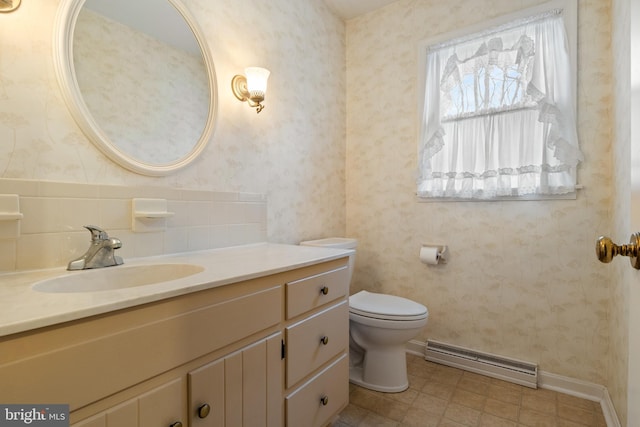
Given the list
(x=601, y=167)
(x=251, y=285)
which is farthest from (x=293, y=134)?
(x=601, y=167)

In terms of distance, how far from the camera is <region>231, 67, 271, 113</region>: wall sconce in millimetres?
1562

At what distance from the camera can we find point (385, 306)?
178cm

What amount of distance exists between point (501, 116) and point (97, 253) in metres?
2.16

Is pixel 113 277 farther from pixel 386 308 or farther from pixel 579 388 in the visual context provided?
pixel 579 388

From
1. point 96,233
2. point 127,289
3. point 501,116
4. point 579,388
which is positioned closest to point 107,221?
point 96,233

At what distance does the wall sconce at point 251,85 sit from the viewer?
1562mm

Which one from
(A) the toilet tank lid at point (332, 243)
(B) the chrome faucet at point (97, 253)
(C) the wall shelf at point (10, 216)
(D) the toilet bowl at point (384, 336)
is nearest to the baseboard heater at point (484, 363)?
(D) the toilet bowl at point (384, 336)

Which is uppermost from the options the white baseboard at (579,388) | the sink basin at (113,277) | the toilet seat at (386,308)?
the sink basin at (113,277)

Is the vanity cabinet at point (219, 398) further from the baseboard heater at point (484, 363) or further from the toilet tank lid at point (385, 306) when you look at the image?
the baseboard heater at point (484, 363)

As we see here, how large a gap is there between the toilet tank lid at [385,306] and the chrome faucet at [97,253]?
1.25 m

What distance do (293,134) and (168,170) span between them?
0.89 metres

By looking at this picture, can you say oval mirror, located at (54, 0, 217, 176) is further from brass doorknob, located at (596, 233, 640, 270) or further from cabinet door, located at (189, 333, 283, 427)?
brass doorknob, located at (596, 233, 640, 270)

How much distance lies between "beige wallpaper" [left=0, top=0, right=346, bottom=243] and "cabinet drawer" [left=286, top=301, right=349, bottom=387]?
2.23ft

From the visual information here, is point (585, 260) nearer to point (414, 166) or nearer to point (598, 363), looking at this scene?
point (598, 363)
